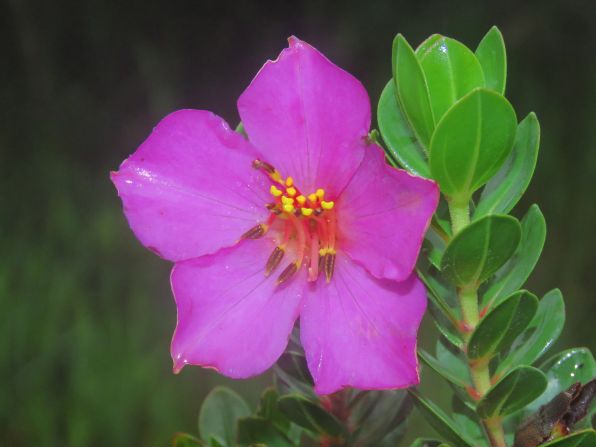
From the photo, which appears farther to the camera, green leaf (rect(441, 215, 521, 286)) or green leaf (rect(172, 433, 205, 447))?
green leaf (rect(172, 433, 205, 447))

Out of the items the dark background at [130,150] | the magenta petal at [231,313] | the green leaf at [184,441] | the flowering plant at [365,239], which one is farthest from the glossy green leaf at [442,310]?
the dark background at [130,150]

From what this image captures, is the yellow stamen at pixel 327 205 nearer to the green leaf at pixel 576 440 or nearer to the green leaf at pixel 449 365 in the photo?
the green leaf at pixel 449 365

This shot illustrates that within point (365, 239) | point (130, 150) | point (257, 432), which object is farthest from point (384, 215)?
point (130, 150)

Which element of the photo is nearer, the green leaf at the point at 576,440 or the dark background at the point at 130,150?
the green leaf at the point at 576,440

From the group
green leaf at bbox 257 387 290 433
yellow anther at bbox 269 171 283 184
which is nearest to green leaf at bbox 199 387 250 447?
green leaf at bbox 257 387 290 433

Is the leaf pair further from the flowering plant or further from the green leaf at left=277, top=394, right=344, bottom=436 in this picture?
the green leaf at left=277, top=394, right=344, bottom=436

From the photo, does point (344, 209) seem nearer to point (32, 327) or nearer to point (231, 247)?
point (231, 247)
